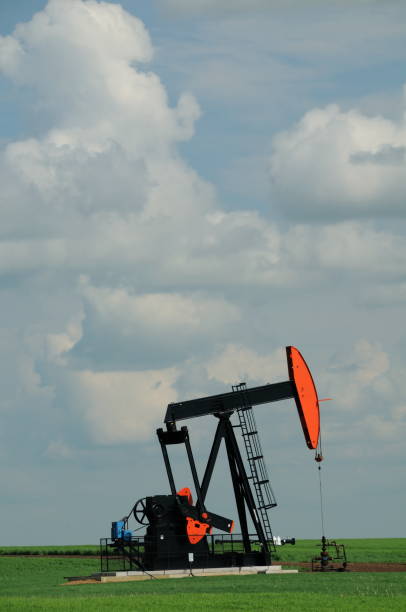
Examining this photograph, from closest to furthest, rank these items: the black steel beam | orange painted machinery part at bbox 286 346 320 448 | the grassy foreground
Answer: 1. the grassy foreground
2. orange painted machinery part at bbox 286 346 320 448
3. the black steel beam

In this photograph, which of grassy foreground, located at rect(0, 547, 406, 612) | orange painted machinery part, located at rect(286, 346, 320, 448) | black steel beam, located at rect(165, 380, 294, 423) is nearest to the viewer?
grassy foreground, located at rect(0, 547, 406, 612)

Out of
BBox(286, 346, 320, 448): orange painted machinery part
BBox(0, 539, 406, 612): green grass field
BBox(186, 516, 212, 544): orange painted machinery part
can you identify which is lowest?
BBox(0, 539, 406, 612): green grass field

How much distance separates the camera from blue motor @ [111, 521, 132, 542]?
26.2m

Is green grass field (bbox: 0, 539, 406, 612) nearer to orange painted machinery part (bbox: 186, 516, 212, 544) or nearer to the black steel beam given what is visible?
orange painted machinery part (bbox: 186, 516, 212, 544)

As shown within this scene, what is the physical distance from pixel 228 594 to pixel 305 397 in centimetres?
687

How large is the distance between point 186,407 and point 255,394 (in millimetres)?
1791

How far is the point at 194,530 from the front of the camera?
25.9 metres

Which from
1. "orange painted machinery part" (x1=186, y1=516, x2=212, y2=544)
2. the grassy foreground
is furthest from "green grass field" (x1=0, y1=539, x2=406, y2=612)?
"orange painted machinery part" (x1=186, y1=516, x2=212, y2=544)

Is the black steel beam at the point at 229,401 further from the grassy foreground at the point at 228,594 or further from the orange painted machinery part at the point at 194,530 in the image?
the grassy foreground at the point at 228,594

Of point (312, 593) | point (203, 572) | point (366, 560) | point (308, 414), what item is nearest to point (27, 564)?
point (366, 560)

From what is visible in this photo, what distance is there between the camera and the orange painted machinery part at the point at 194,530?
25781mm

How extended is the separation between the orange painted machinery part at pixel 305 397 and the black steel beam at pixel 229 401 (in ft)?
1.48

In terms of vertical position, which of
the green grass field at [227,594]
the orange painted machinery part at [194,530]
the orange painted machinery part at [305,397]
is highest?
the orange painted machinery part at [305,397]

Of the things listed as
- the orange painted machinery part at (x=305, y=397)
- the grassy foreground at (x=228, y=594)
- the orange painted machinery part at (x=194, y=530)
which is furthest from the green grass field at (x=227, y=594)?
the orange painted machinery part at (x=305, y=397)
